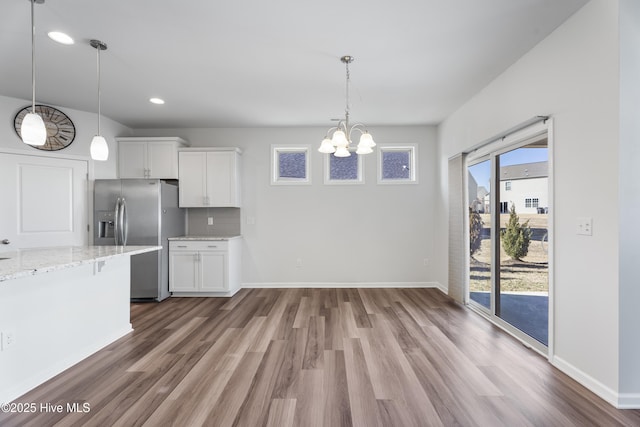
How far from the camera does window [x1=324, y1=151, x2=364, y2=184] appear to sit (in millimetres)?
4941

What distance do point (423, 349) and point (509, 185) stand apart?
6.34 feet

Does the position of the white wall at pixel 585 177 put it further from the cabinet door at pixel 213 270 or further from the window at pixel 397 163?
the cabinet door at pixel 213 270

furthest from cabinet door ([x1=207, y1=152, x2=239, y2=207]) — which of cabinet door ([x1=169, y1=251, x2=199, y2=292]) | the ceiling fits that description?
cabinet door ([x1=169, y1=251, x2=199, y2=292])

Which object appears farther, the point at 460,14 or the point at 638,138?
the point at 460,14

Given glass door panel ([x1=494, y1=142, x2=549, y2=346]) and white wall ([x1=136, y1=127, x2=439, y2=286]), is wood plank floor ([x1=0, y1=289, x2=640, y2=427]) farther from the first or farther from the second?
white wall ([x1=136, y1=127, x2=439, y2=286])

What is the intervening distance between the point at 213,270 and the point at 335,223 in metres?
2.05

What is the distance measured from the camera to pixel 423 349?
2648mm

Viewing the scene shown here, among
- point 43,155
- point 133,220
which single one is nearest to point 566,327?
point 133,220

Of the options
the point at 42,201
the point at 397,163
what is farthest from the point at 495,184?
the point at 42,201

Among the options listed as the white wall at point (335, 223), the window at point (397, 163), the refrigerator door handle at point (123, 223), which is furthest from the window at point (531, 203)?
the refrigerator door handle at point (123, 223)

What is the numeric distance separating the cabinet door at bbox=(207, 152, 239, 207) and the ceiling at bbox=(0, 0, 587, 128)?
77 cm

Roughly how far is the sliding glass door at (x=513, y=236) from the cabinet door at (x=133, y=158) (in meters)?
4.82

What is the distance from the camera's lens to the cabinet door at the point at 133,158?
15.0ft

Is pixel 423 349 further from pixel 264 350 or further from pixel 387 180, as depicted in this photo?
pixel 387 180
